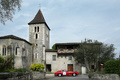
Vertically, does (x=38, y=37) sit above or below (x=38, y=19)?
below

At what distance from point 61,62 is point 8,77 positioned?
28036 millimetres

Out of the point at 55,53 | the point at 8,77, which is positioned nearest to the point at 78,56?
the point at 55,53

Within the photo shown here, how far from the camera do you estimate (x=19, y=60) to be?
27.4 m

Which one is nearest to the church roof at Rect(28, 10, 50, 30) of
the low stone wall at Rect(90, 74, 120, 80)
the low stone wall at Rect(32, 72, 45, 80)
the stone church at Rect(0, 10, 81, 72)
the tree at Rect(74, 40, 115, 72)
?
the stone church at Rect(0, 10, 81, 72)

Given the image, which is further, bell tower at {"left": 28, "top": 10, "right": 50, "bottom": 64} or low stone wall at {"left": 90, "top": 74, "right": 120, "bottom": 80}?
bell tower at {"left": 28, "top": 10, "right": 50, "bottom": 64}

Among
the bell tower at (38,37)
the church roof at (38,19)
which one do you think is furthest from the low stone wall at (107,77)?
the church roof at (38,19)

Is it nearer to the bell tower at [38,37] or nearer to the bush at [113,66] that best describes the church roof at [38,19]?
the bell tower at [38,37]

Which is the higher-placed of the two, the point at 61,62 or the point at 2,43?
the point at 2,43

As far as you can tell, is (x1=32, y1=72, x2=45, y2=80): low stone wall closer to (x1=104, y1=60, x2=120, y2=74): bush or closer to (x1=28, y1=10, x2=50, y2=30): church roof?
(x1=104, y1=60, x2=120, y2=74): bush

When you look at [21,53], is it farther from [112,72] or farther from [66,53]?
[112,72]

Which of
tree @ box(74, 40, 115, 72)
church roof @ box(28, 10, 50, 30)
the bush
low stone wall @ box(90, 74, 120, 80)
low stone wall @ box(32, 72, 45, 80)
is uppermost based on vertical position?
church roof @ box(28, 10, 50, 30)

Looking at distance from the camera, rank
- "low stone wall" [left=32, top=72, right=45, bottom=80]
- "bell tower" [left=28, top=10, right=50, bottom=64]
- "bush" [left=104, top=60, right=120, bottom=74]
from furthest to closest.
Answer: "bell tower" [left=28, top=10, right=50, bottom=64], "low stone wall" [left=32, top=72, right=45, bottom=80], "bush" [left=104, top=60, right=120, bottom=74]

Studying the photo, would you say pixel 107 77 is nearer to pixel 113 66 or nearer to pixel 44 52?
pixel 113 66

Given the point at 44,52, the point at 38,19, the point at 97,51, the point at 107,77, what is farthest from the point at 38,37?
the point at 107,77
